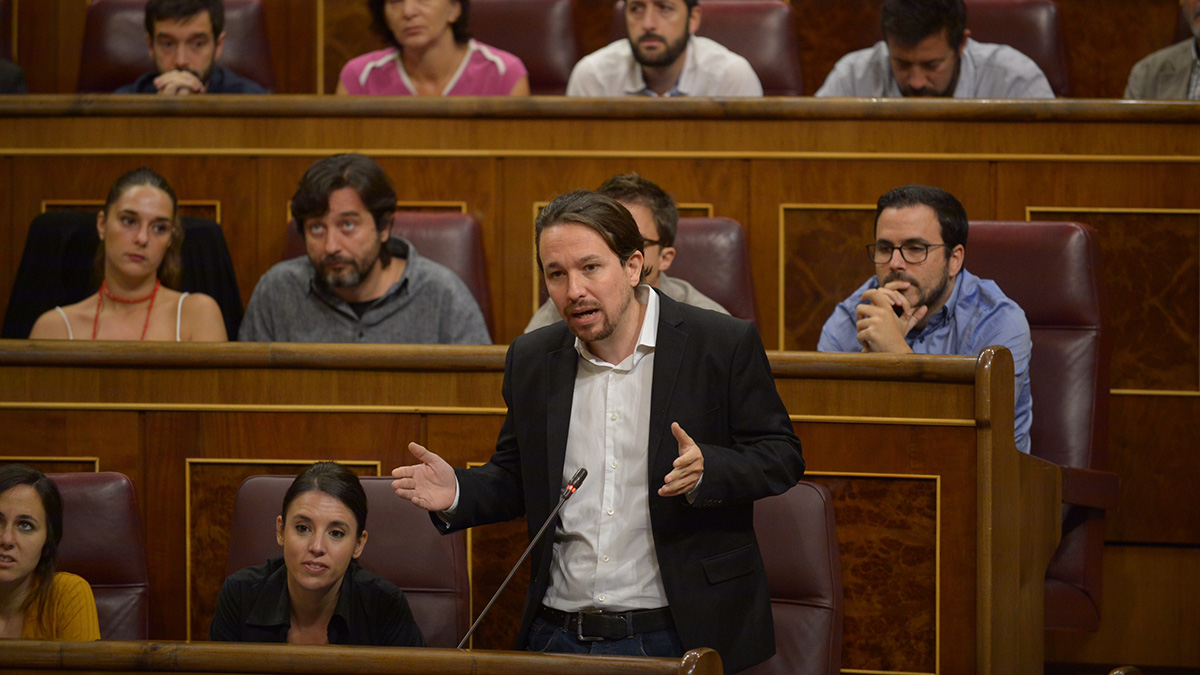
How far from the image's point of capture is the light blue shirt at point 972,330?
1.13 meters

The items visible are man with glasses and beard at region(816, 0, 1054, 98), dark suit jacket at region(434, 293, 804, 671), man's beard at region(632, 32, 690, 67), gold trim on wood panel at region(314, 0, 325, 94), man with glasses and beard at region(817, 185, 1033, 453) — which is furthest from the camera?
gold trim on wood panel at region(314, 0, 325, 94)

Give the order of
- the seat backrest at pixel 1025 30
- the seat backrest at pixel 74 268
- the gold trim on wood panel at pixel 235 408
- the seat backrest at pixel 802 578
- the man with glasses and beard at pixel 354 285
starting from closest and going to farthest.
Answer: the seat backrest at pixel 802 578 → the gold trim on wood panel at pixel 235 408 → the man with glasses and beard at pixel 354 285 → the seat backrest at pixel 74 268 → the seat backrest at pixel 1025 30

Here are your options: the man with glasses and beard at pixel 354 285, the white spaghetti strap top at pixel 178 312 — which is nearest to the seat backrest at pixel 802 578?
the man with glasses and beard at pixel 354 285

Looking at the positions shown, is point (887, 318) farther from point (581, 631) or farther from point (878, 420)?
point (581, 631)

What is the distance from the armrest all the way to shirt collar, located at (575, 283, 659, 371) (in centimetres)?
44

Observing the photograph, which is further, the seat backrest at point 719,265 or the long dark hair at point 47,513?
the seat backrest at point 719,265

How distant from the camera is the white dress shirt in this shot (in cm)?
81

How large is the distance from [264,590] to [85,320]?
0.53 meters

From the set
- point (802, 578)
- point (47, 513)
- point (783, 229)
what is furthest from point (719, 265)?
point (47, 513)

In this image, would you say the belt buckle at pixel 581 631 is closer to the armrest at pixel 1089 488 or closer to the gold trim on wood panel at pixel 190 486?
the gold trim on wood panel at pixel 190 486

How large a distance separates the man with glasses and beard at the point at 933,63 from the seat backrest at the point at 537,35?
41cm

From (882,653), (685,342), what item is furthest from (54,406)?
(882,653)

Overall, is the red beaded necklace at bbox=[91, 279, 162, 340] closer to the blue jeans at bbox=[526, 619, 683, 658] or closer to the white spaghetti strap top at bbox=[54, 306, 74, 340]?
the white spaghetti strap top at bbox=[54, 306, 74, 340]

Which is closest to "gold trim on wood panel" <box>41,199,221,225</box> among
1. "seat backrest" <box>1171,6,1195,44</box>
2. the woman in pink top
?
the woman in pink top
